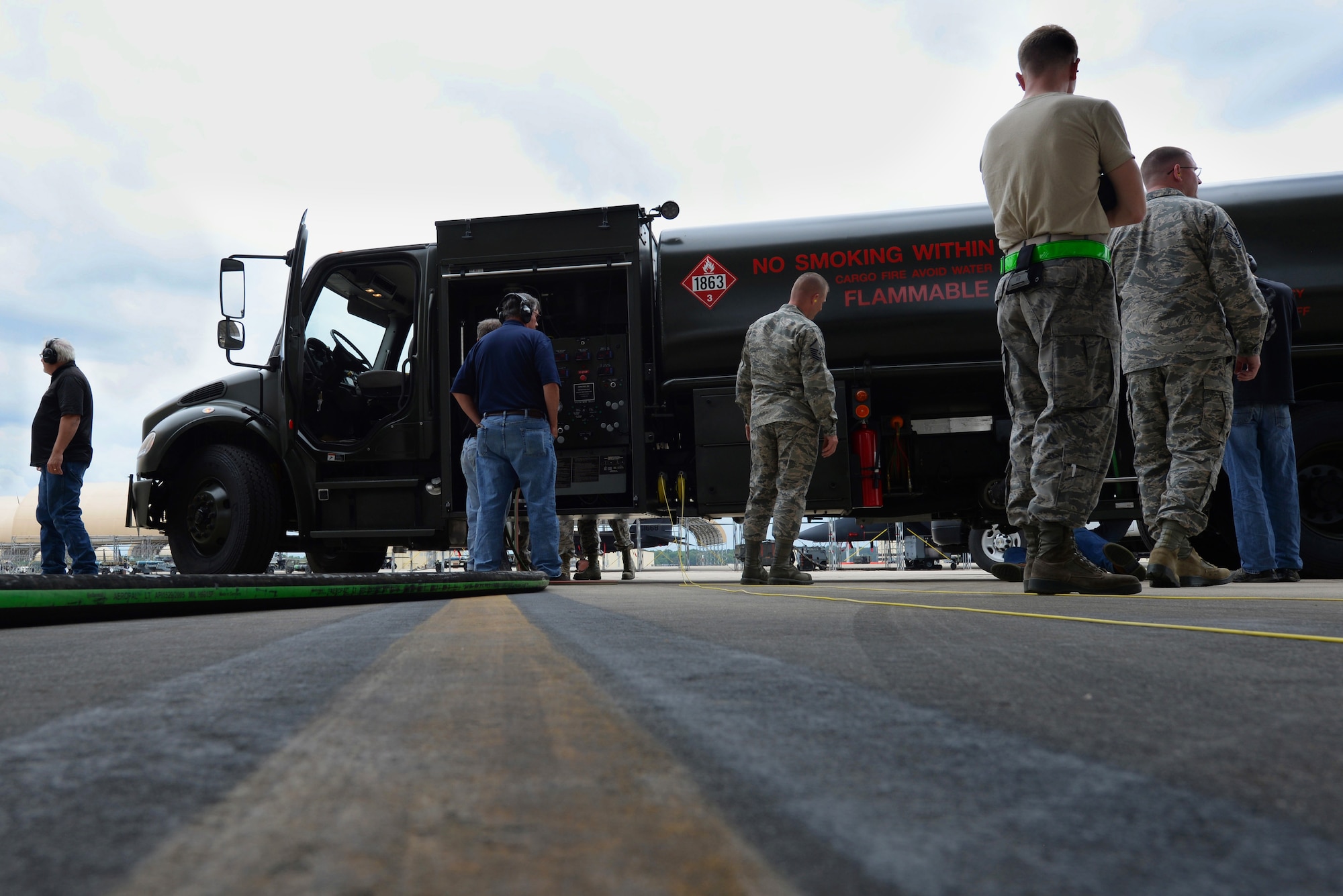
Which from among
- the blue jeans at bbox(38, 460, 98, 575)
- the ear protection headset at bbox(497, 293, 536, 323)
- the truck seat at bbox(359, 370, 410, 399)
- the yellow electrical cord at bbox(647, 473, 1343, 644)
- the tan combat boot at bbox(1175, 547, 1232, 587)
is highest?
the ear protection headset at bbox(497, 293, 536, 323)

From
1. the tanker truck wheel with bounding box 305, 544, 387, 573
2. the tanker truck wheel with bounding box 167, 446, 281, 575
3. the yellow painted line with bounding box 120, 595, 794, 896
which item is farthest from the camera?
the tanker truck wheel with bounding box 305, 544, 387, 573

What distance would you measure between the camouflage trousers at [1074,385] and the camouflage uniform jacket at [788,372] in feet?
5.48

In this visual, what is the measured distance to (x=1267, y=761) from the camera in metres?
0.40

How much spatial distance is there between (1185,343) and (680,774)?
3.57 metres

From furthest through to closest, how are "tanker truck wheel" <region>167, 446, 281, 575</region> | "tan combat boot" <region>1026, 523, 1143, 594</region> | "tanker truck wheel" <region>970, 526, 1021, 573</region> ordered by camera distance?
1. "tanker truck wheel" <region>970, 526, 1021, 573</region>
2. "tanker truck wheel" <region>167, 446, 281, 575</region>
3. "tan combat boot" <region>1026, 523, 1143, 594</region>

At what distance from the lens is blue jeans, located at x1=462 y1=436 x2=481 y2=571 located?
4.54 metres

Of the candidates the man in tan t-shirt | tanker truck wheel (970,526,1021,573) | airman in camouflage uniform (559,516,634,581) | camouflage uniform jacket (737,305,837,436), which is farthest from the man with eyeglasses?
tanker truck wheel (970,526,1021,573)

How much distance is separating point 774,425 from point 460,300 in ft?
7.78

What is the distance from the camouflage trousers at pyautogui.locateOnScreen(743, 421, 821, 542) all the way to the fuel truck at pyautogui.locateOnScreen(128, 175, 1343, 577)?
0.58 meters

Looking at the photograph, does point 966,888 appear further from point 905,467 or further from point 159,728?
point 905,467

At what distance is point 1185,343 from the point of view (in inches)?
132

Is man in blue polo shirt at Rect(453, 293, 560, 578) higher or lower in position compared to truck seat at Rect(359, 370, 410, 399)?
lower

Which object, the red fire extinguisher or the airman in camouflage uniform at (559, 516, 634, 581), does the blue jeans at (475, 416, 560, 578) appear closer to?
the airman in camouflage uniform at (559, 516, 634, 581)

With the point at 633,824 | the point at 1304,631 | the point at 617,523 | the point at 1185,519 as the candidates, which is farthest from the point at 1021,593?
the point at 617,523
